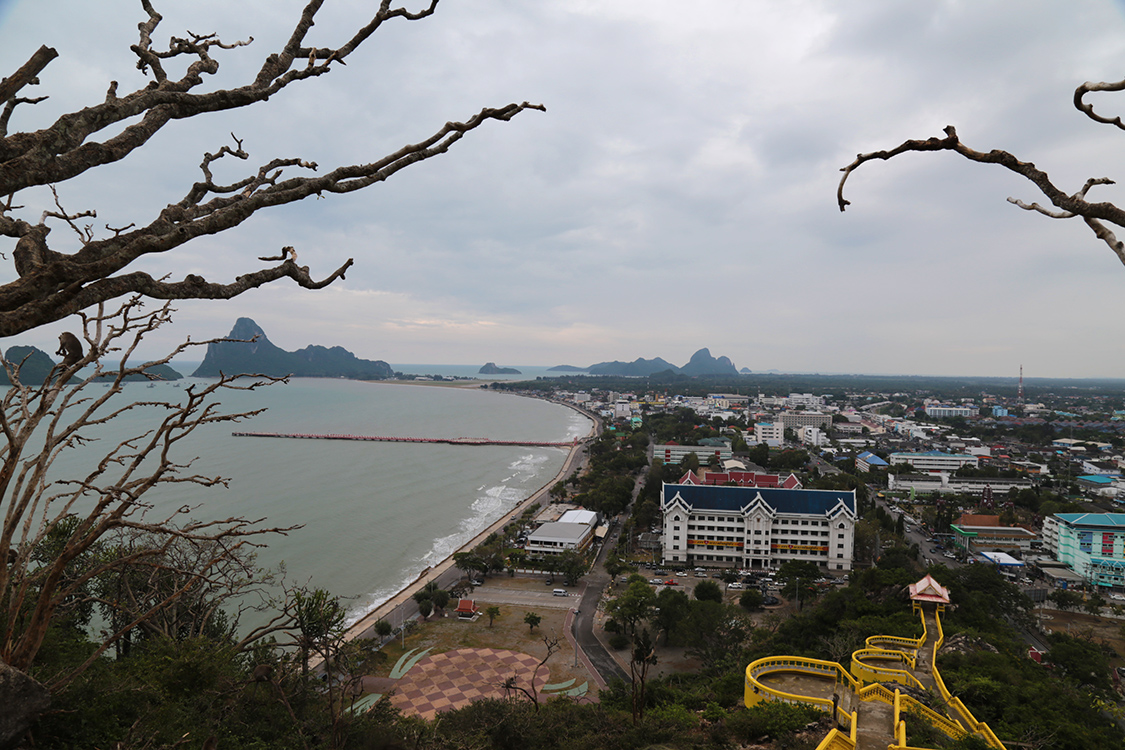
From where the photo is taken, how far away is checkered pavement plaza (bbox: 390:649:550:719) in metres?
10.3

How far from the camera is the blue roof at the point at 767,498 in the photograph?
18859 millimetres

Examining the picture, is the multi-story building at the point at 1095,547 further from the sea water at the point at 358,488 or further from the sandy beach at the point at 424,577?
the sea water at the point at 358,488

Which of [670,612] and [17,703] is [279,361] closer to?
Answer: [670,612]

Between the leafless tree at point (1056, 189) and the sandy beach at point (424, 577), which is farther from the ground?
the leafless tree at point (1056, 189)

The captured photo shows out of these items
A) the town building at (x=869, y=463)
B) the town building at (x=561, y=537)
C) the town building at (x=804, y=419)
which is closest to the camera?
the town building at (x=561, y=537)

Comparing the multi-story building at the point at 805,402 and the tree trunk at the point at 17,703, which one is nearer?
the tree trunk at the point at 17,703

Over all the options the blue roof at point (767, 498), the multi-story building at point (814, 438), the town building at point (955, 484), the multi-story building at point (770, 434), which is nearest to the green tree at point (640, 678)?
the blue roof at point (767, 498)

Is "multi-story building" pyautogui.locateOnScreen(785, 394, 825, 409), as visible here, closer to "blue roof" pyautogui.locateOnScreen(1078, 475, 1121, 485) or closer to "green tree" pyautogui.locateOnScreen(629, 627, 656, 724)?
"blue roof" pyautogui.locateOnScreen(1078, 475, 1121, 485)

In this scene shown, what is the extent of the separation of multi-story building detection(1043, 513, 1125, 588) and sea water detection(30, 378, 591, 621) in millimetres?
22064

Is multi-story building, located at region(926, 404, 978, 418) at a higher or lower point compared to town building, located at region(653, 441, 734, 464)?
higher

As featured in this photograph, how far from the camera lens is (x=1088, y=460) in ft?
121

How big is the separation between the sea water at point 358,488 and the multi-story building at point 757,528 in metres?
8.31

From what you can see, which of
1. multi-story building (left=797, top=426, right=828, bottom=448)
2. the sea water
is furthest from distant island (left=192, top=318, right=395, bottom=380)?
multi-story building (left=797, top=426, right=828, bottom=448)

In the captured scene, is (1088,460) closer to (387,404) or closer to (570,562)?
(570,562)
